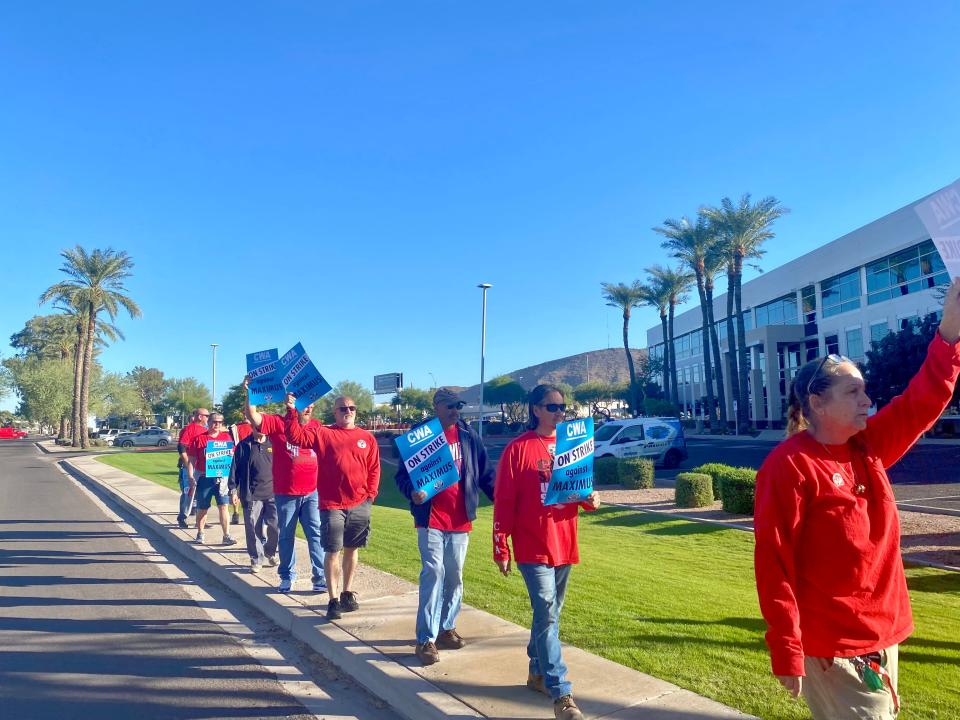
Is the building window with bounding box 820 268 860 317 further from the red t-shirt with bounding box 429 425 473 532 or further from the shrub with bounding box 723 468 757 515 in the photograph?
the red t-shirt with bounding box 429 425 473 532

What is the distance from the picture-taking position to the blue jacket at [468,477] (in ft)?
17.5

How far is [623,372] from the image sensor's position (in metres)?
184

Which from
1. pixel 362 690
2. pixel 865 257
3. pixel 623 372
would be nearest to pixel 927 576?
pixel 362 690

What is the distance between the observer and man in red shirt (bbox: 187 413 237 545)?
1047 centimetres

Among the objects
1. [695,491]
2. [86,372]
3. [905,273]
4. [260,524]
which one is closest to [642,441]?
[695,491]

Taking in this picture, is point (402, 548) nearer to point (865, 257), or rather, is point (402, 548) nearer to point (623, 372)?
point (865, 257)

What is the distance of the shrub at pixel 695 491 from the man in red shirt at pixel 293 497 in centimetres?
883

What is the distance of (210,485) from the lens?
10617mm

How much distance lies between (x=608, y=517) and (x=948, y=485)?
352 inches

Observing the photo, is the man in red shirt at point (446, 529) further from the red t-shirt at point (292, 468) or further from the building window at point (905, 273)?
the building window at point (905, 273)

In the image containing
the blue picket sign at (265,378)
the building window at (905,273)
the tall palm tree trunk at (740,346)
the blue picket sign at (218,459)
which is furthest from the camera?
the tall palm tree trunk at (740,346)

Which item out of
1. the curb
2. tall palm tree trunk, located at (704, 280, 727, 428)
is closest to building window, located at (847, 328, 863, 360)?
tall palm tree trunk, located at (704, 280, 727, 428)

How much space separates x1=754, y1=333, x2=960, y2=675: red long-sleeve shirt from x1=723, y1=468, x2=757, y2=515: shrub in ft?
35.0

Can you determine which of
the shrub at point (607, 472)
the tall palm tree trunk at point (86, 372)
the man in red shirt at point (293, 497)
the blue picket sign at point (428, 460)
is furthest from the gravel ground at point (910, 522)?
the tall palm tree trunk at point (86, 372)
